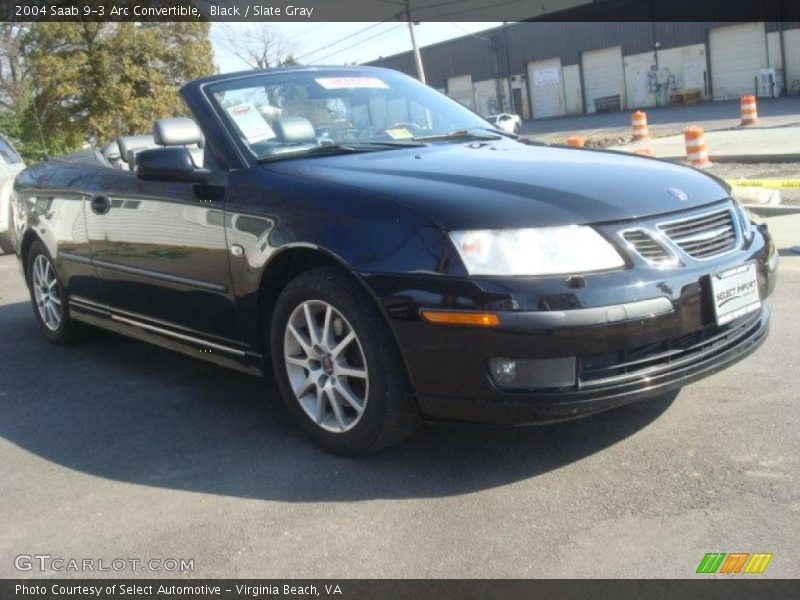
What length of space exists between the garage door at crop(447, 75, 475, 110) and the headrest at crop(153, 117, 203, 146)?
180 feet

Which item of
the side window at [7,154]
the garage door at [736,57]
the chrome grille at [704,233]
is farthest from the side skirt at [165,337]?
the garage door at [736,57]

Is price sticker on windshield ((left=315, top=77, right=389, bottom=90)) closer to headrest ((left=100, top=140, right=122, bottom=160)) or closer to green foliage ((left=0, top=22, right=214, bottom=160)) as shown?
headrest ((left=100, top=140, right=122, bottom=160))

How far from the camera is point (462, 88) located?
5881cm

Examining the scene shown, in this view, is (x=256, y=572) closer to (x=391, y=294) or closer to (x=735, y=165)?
(x=391, y=294)

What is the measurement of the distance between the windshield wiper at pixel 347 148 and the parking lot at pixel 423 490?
122cm

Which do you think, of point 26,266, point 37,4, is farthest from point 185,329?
point 37,4

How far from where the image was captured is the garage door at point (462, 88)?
2291 inches

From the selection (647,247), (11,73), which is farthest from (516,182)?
(11,73)

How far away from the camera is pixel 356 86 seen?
185 inches

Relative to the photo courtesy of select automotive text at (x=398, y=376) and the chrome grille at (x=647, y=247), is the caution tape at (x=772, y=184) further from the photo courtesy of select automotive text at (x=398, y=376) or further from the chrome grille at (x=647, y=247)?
the chrome grille at (x=647, y=247)

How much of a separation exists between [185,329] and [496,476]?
1.80 meters

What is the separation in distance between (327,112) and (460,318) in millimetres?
1785

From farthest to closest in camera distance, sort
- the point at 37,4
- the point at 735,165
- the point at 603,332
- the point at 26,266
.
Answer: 1. the point at 37,4
2. the point at 735,165
3. the point at 26,266
4. the point at 603,332
